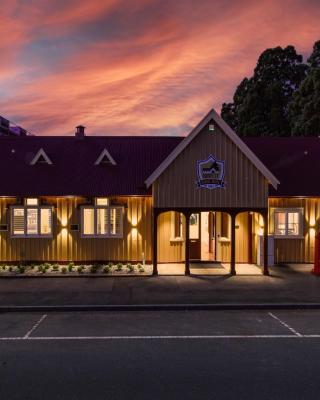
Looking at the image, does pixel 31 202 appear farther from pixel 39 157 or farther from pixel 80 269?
pixel 80 269

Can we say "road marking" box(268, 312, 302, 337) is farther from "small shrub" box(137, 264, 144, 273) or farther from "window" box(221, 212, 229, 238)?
"window" box(221, 212, 229, 238)

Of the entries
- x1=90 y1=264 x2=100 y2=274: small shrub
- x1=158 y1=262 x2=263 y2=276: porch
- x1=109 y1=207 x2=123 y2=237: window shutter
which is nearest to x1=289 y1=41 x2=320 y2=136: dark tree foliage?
x1=158 y1=262 x2=263 y2=276: porch

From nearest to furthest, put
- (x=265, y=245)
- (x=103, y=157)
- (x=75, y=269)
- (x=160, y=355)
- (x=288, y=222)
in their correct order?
(x=160, y=355), (x=265, y=245), (x=75, y=269), (x=288, y=222), (x=103, y=157)

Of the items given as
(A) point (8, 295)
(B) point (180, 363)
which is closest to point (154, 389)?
(B) point (180, 363)

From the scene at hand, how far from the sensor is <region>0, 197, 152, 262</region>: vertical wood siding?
19.4 metres

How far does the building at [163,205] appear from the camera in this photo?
58.7 ft

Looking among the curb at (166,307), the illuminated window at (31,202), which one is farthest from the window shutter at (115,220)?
the curb at (166,307)

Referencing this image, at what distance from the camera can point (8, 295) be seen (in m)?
13.9

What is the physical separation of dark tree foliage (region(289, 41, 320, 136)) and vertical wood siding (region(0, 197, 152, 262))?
1866cm

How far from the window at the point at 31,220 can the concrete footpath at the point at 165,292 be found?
327cm

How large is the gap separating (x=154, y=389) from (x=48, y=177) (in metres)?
14.7

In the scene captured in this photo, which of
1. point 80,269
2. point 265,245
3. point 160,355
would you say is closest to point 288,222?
point 265,245

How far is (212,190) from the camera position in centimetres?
1791

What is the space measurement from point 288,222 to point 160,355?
13.2 m
